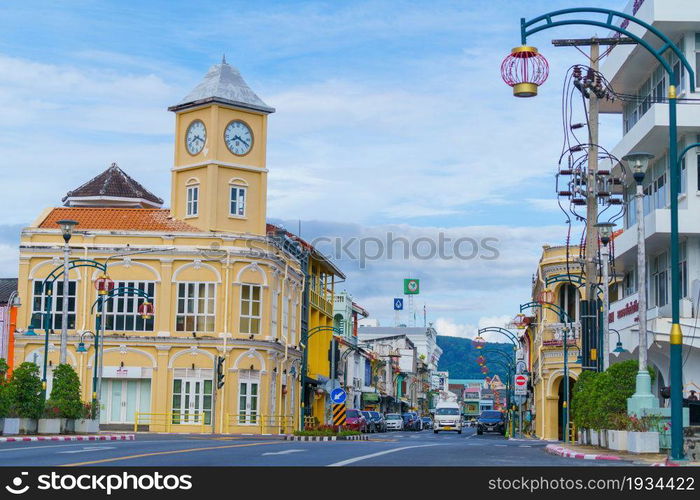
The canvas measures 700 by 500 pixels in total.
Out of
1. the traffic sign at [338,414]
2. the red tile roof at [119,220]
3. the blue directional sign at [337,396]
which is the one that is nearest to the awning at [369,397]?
the red tile roof at [119,220]

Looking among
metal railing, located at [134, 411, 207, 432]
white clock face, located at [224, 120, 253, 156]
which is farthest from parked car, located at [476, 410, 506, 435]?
white clock face, located at [224, 120, 253, 156]

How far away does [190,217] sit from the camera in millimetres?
63281

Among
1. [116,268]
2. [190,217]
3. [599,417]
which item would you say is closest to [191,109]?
[190,217]

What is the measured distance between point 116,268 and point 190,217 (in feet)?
16.9

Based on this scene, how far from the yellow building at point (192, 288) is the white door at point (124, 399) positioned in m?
→ 0.05

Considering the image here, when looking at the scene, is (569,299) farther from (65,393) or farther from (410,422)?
(410,422)

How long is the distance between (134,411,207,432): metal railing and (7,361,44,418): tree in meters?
19.1

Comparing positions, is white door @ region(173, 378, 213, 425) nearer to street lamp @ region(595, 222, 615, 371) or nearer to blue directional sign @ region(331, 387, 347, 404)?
blue directional sign @ region(331, 387, 347, 404)

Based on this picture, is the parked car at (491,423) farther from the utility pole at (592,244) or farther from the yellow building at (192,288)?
the utility pole at (592,244)

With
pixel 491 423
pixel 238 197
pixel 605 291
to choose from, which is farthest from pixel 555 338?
pixel 605 291

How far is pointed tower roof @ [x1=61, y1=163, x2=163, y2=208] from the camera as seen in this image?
7138 centimetres
